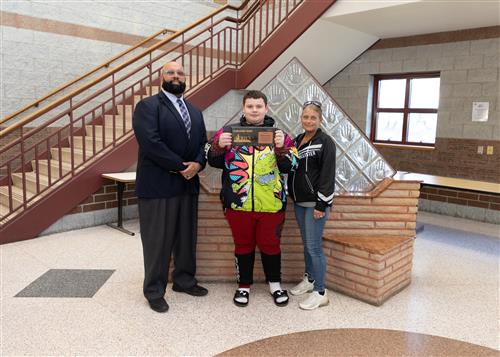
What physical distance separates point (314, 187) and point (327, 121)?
67 centimetres

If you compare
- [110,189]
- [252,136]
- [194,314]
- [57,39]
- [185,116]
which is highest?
[57,39]

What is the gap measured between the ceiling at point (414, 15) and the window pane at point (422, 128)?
1.27 metres

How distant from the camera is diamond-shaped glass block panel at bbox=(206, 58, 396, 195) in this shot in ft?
9.82

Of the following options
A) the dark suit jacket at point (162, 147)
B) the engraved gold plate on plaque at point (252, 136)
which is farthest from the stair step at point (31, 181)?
the engraved gold plate on plaque at point (252, 136)

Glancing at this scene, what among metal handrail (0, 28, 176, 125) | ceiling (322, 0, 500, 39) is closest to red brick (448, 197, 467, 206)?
ceiling (322, 0, 500, 39)

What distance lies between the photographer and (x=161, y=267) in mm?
2648

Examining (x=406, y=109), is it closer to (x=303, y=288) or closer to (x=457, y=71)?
(x=457, y=71)

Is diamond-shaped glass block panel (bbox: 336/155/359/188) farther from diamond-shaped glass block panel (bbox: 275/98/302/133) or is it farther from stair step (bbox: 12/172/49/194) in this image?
stair step (bbox: 12/172/49/194)

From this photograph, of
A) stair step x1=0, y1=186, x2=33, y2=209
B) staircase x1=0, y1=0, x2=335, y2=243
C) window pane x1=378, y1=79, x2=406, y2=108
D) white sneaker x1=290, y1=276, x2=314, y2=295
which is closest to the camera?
white sneaker x1=290, y1=276, x2=314, y2=295

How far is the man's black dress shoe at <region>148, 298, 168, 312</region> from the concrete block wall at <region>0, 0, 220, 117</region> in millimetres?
3809

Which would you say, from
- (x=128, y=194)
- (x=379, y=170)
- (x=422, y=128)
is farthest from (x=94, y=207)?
(x=422, y=128)

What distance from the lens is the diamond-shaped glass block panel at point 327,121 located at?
2994 millimetres

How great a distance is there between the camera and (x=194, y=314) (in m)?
2.60

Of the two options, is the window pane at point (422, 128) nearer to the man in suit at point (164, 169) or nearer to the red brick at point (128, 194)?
the red brick at point (128, 194)
